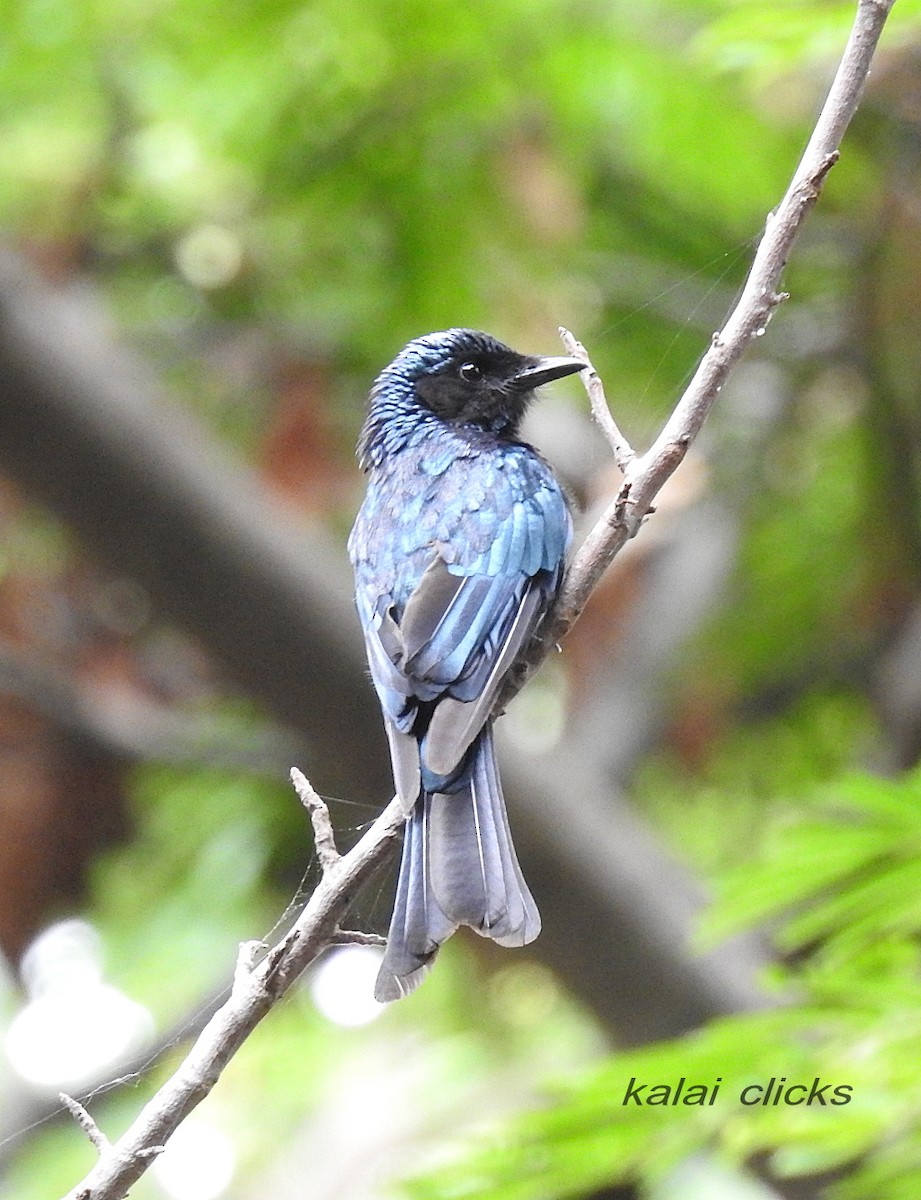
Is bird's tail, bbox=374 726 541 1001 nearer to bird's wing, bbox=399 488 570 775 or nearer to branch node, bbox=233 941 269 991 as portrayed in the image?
bird's wing, bbox=399 488 570 775

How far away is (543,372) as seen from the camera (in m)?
3.71

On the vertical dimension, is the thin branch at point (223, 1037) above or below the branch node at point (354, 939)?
below

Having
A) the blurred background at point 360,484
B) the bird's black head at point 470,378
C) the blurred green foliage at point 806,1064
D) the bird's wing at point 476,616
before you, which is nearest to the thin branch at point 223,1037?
the bird's wing at point 476,616

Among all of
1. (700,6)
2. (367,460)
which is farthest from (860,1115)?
(700,6)

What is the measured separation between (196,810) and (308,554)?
1.75m

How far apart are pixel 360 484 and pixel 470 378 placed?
245 cm

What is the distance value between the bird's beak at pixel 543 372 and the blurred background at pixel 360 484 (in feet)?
1.37

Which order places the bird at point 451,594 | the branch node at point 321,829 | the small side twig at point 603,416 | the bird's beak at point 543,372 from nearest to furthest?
1. the branch node at point 321,829
2. the bird at point 451,594
3. the small side twig at point 603,416
4. the bird's beak at point 543,372

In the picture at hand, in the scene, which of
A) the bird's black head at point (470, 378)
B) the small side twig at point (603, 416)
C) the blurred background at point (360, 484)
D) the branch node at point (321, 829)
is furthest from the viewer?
the blurred background at point (360, 484)

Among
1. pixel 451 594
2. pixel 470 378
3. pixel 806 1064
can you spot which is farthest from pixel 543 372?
pixel 806 1064

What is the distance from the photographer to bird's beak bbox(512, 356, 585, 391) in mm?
3670

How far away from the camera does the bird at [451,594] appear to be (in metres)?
2.46

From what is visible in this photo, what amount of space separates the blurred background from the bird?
1.87ft

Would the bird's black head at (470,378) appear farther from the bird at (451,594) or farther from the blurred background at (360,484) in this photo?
the blurred background at (360,484)
